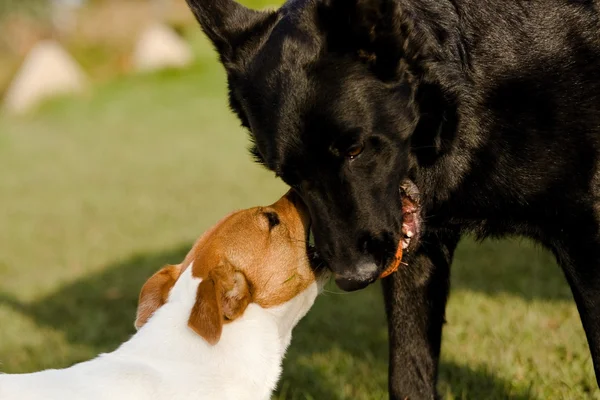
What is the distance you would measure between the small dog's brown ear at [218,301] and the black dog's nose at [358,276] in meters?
0.43

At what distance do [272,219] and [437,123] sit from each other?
845 millimetres

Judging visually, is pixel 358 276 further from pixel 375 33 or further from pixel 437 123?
pixel 375 33

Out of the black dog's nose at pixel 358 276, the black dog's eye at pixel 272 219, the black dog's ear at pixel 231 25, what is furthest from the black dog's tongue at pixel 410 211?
the black dog's ear at pixel 231 25

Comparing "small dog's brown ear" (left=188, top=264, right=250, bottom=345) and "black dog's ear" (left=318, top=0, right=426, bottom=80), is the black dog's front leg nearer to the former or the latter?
"small dog's brown ear" (left=188, top=264, right=250, bottom=345)

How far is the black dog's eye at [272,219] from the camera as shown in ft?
11.4

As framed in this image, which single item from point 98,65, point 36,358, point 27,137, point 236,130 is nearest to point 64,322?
point 36,358

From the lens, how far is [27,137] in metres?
17.0

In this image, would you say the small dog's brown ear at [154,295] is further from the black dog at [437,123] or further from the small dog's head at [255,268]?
the black dog at [437,123]

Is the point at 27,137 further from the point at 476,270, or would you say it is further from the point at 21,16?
the point at 21,16

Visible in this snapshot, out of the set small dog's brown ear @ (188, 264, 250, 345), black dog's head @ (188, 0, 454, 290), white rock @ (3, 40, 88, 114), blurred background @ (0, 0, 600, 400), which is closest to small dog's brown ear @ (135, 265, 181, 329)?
small dog's brown ear @ (188, 264, 250, 345)

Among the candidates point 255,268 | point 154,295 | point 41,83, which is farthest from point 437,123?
point 41,83

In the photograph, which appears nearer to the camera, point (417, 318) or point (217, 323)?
point (217, 323)

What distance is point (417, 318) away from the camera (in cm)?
350

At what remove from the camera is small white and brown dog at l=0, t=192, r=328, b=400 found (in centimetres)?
299
